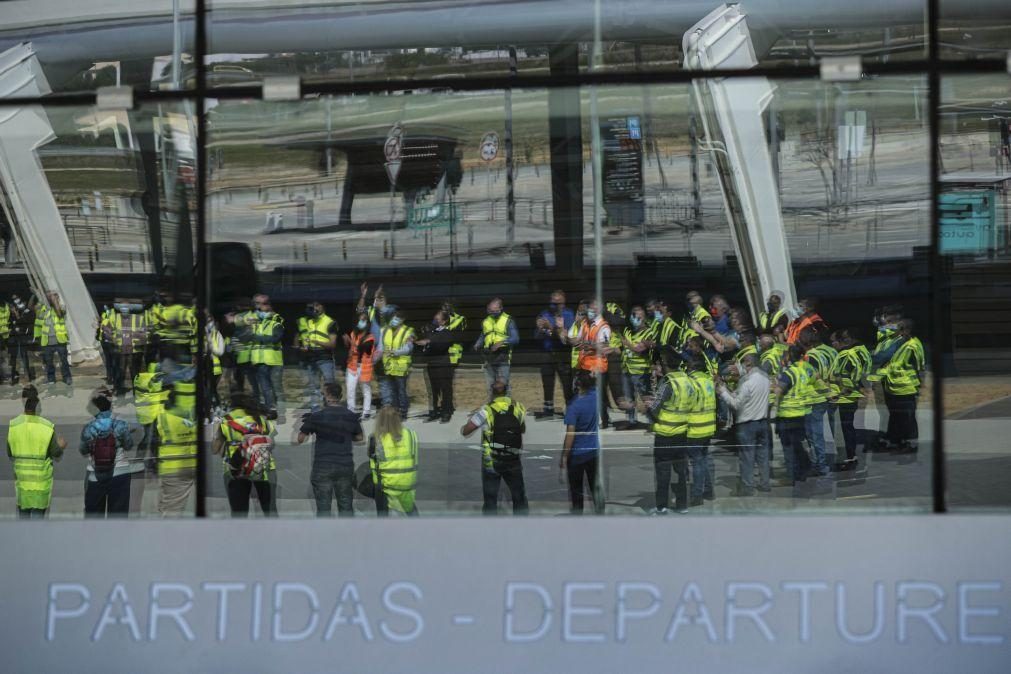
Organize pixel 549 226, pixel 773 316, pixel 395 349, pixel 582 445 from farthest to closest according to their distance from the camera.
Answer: pixel 549 226 → pixel 773 316 → pixel 395 349 → pixel 582 445

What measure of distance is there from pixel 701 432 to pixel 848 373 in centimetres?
165

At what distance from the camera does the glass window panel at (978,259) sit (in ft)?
24.9

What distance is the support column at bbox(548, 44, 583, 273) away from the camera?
7629 millimetres

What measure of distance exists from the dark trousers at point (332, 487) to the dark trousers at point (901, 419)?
3.66m

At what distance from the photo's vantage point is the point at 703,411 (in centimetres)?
734

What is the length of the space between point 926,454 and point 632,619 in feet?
6.98

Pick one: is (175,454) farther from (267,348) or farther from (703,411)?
(703,411)

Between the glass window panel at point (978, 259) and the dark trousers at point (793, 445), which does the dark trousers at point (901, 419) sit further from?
the dark trousers at point (793, 445)

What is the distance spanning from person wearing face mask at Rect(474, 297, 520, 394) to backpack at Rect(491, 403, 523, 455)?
0.53 m

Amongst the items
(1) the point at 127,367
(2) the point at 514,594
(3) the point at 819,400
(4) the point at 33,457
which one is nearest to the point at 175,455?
(4) the point at 33,457

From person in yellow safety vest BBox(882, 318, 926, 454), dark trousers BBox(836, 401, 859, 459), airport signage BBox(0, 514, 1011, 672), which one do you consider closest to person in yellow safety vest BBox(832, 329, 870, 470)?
dark trousers BBox(836, 401, 859, 459)

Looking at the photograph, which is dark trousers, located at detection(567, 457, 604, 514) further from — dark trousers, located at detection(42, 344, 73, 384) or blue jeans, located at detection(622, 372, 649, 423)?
dark trousers, located at detection(42, 344, 73, 384)

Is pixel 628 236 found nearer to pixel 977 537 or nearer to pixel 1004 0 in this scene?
pixel 1004 0

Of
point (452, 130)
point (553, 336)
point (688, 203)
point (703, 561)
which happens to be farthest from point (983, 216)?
point (703, 561)
